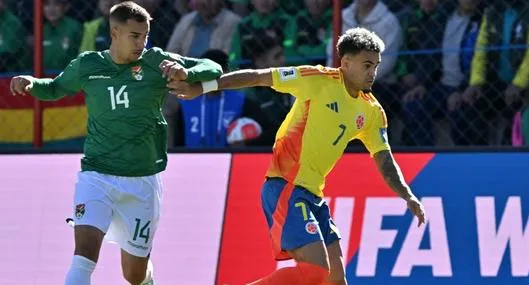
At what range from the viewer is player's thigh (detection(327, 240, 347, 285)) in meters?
7.81

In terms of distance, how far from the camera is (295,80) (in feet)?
25.4

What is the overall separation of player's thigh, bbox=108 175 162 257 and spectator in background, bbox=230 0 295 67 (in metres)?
2.57

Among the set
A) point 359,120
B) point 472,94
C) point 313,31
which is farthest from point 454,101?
point 359,120

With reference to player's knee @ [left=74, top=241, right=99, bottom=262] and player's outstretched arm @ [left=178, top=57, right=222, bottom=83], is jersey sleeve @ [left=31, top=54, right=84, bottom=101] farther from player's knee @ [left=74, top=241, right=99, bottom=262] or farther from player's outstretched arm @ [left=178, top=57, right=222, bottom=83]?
player's knee @ [left=74, top=241, right=99, bottom=262]

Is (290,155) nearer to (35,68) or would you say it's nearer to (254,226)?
(254,226)

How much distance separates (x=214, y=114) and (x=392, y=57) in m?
1.39

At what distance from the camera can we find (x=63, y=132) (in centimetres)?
1036

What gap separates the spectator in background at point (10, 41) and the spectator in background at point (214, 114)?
1.56 meters

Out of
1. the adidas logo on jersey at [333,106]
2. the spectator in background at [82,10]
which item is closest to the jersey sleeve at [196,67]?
the adidas logo on jersey at [333,106]

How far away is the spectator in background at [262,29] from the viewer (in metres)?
10.3

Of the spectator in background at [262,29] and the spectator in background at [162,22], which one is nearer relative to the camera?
the spectator in background at [262,29]

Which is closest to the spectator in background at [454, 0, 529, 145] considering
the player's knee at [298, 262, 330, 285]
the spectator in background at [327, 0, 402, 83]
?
the spectator in background at [327, 0, 402, 83]

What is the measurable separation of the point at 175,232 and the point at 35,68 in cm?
172

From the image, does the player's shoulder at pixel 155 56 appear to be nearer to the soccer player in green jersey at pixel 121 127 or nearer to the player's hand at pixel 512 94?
the soccer player in green jersey at pixel 121 127
